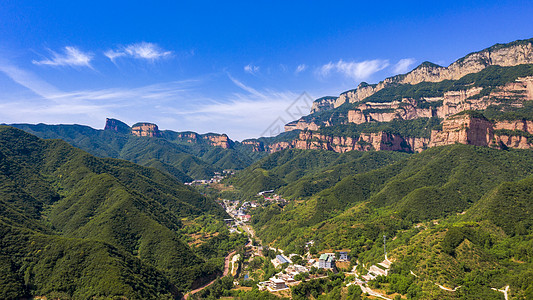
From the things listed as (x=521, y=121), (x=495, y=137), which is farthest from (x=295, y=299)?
(x=521, y=121)

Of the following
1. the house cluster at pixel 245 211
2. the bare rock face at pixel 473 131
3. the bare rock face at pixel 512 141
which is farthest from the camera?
the house cluster at pixel 245 211

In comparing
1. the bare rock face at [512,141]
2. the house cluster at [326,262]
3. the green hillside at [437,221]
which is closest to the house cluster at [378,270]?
the green hillside at [437,221]

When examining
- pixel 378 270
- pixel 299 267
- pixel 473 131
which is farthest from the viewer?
pixel 473 131

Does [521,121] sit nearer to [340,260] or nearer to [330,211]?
[330,211]

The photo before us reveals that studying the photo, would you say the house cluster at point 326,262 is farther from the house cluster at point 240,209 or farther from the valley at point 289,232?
the house cluster at point 240,209

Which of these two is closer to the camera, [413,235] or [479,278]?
[479,278]

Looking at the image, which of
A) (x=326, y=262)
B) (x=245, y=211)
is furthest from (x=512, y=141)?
(x=245, y=211)

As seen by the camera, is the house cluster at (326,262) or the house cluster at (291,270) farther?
the house cluster at (326,262)

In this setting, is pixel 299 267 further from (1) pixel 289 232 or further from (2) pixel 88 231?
(2) pixel 88 231

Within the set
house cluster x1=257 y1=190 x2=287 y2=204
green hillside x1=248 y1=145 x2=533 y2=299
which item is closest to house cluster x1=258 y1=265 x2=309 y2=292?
green hillside x1=248 y1=145 x2=533 y2=299
